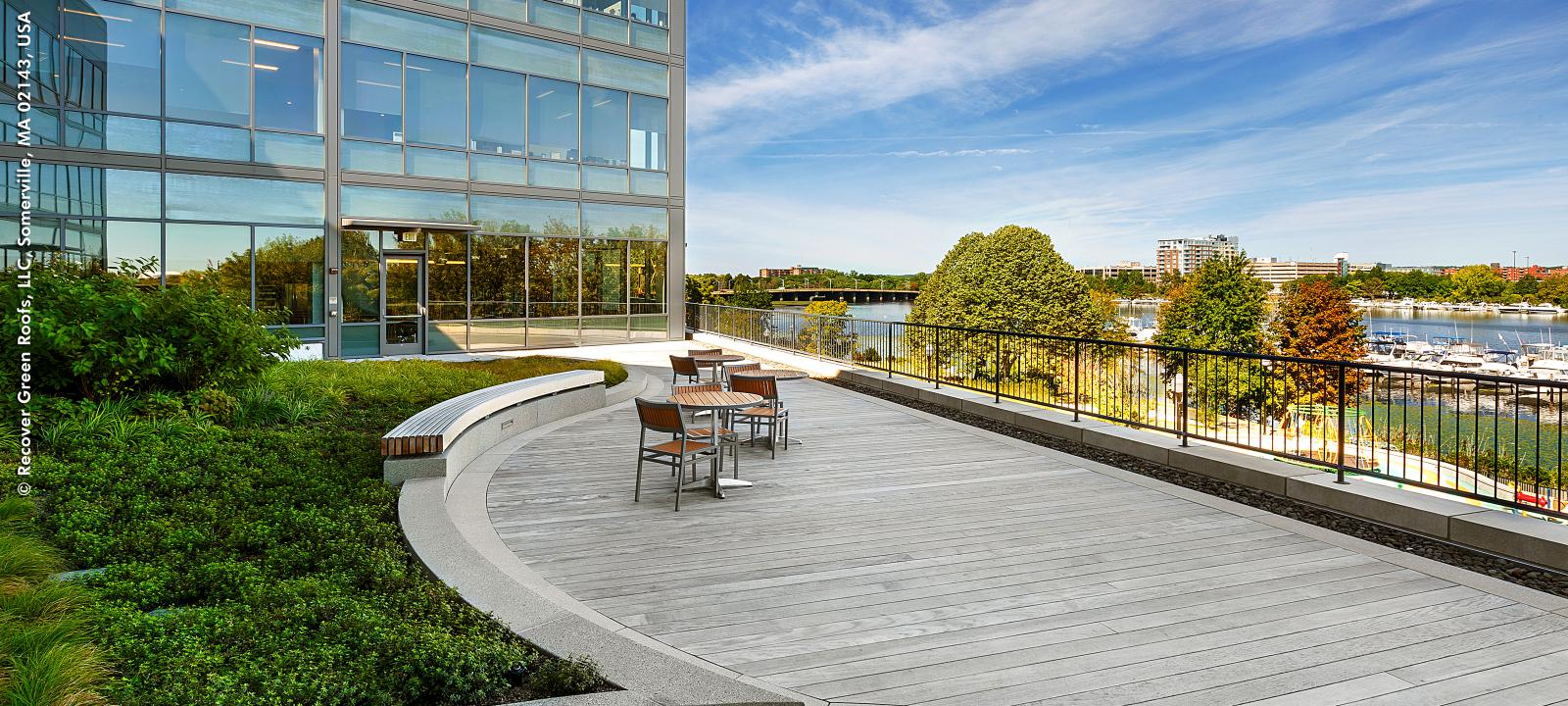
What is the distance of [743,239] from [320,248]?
53.9 meters

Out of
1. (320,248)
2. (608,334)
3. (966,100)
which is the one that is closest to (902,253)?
(966,100)

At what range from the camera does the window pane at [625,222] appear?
21516 mm

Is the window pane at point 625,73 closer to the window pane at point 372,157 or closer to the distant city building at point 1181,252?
the window pane at point 372,157

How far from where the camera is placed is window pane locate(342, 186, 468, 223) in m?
17.9

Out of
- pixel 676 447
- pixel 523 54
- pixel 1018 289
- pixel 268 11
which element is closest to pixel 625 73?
pixel 523 54

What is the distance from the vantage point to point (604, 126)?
21797 mm

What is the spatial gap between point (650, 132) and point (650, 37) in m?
2.57

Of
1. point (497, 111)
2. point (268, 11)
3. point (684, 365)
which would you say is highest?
point (268, 11)

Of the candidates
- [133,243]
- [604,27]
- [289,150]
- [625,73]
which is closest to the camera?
[133,243]

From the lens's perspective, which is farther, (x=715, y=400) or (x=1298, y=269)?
(x=1298, y=269)

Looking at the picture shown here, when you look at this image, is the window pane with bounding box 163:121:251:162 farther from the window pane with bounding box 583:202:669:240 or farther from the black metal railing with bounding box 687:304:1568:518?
the black metal railing with bounding box 687:304:1568:518

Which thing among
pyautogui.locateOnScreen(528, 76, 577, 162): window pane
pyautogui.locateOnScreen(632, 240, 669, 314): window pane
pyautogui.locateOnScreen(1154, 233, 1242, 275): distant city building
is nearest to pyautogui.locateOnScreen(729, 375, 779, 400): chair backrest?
pyautogui.locateOnScreen(528, 76, 577, 162): window pane

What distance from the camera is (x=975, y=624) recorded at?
4.06 m

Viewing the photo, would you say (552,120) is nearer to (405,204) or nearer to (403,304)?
(405,204)
